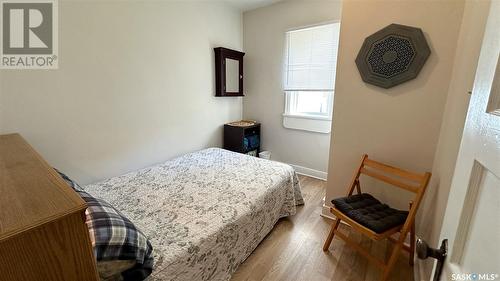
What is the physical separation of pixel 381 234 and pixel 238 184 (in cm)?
111

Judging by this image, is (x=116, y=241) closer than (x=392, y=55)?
Yes

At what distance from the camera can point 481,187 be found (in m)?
0.45

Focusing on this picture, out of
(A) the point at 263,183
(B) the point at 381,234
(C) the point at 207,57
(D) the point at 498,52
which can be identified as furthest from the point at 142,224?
(C) the point at 207,57

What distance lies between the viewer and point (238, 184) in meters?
1.93

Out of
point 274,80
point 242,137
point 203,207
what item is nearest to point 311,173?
point 242,137

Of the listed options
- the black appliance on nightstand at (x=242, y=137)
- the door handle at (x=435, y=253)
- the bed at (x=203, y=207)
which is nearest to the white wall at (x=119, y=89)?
the bed at (x=203, y=207)

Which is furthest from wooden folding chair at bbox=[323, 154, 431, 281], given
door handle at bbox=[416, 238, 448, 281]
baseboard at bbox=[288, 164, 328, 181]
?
baseboard at bbox=[288, 164, 328, 181]

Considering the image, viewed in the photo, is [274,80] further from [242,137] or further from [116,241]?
[116,241]

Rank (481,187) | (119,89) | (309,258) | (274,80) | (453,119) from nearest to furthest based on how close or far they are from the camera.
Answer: (481,187) → (453,119) → (309,258) → (119,89) → (274,80)

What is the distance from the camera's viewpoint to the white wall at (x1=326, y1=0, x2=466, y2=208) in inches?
61.1

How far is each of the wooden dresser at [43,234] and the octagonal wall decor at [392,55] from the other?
203 centimetres

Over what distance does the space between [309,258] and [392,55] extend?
1725 mm

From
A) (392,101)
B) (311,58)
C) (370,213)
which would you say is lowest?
(370,213)

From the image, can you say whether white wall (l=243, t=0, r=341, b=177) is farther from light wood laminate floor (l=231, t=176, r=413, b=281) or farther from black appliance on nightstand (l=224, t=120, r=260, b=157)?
light wood laminate floor (l=231, t=176, r=413, b=281)
